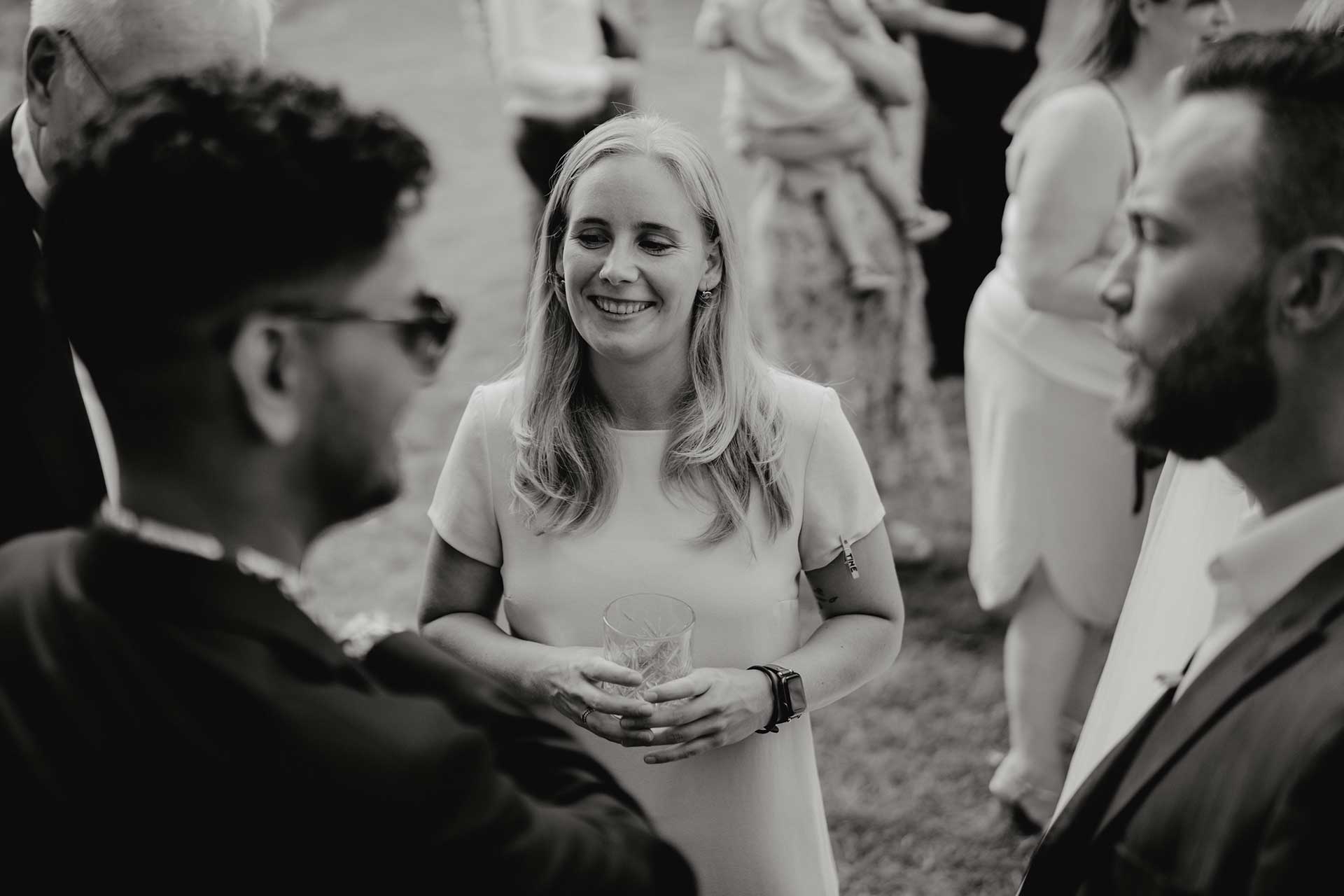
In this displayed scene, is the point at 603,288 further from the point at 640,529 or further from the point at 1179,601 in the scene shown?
the point at 1179,601

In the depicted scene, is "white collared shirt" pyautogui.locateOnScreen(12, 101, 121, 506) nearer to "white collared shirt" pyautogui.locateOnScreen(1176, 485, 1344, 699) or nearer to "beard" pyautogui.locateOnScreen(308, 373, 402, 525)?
"beard" pyautogui.locateOnScreen(308, 373, 402, 525)

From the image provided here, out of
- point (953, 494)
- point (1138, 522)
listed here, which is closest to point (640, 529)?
point (1138, 522)

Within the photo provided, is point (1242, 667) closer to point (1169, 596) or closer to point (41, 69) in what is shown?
point (1169, 596)

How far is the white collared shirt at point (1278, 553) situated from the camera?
1490mm

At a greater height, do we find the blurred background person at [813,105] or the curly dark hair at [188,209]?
the curly dark hair at [188,209]

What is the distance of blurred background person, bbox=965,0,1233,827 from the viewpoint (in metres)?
3.35

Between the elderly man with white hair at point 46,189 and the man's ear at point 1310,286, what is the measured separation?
169 centimetres

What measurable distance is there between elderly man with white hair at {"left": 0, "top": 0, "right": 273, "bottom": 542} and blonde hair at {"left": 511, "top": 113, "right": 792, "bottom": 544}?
2.33ft

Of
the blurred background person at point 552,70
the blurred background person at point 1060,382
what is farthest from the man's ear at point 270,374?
the blurred background person at point 552,70

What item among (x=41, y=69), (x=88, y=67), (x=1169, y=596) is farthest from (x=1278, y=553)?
(x=41, y=69)

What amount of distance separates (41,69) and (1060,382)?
2650 mm

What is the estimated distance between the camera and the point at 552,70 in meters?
6.00

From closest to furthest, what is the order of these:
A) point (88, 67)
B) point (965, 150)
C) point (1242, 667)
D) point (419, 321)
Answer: point (419, 321) < point (1242, 667) < point (88, 67) < point (965, 150)

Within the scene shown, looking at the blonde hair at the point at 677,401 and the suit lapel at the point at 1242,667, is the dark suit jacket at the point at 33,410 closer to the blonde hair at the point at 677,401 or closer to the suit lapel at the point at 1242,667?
the blonde hair at the point at 677,401
